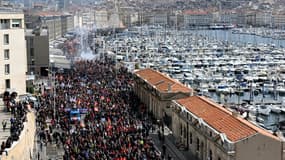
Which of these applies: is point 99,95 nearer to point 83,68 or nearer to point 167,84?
point 167,84

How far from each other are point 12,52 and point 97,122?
6.34 metres

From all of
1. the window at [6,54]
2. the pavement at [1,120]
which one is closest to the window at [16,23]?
the window at [6,54]

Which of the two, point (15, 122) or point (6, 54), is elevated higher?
point (6, 54)

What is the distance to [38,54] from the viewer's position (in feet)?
199

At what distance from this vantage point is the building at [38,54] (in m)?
60.8

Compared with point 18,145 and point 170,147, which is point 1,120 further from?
point 170,147

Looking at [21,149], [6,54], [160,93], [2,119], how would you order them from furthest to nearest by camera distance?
1. [160,93]
2. [6,54]
3. [2,119]
4. [21,149]

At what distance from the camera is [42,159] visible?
88.3ft

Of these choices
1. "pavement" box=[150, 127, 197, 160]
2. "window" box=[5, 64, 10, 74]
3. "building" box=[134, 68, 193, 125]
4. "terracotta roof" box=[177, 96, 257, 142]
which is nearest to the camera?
"terracotta roof" box=[177, 96, 257, 142]

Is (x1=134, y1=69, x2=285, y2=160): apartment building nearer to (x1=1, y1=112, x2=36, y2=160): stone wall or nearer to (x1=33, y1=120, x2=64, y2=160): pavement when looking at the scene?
(x1=33, y1=120, x2=64, y2=160): pavement

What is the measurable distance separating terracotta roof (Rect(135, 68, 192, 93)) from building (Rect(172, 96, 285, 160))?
11.0 feet

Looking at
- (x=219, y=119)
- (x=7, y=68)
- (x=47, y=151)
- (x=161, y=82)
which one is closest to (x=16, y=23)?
(x=7, y=68)

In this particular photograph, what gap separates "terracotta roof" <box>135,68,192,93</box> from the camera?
121 ft

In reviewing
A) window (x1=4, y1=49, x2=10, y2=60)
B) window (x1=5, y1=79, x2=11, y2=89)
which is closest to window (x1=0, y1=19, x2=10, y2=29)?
window (x1=4, y1=49, x2=10, y2=60)
